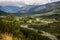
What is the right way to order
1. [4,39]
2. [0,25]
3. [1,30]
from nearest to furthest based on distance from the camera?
[4,39] → [1,30] → [0,25]

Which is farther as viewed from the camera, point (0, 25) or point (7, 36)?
point (0, 25)

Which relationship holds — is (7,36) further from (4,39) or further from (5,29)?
(5,29)

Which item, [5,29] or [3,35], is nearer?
[3,35]

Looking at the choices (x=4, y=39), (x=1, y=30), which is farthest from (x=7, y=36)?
(x=1, y=30)

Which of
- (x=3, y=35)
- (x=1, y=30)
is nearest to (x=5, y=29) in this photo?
(x=1, y=30)

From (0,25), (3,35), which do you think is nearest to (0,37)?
(3,35)

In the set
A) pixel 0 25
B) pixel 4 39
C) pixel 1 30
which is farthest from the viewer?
pixel 0 25

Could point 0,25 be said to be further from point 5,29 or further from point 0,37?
point 0,37

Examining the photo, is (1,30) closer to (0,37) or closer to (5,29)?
(5,29)
